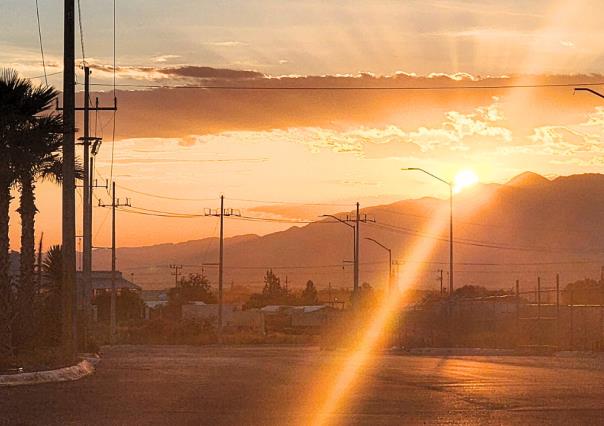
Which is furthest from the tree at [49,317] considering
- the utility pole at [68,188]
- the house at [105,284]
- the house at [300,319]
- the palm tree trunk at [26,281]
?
the house at [105,284]

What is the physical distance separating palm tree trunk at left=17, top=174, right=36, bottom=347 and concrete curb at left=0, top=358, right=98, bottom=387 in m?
9.20

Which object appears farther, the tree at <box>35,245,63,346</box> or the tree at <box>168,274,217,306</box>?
the tree at <box>168,274,217,306</box>

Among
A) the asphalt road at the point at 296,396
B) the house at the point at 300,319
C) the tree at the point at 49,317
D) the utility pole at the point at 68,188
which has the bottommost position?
the house at the point at 300,319

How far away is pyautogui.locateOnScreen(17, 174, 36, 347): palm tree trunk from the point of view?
132 ft

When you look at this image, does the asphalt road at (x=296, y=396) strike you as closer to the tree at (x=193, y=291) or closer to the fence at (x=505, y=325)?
the fence at (x=505, y=325)

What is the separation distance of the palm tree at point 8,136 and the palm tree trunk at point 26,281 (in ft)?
15.2

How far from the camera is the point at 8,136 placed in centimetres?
3538

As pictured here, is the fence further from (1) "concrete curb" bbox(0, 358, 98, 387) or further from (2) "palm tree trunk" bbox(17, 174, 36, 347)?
(1) "concrete curb" bbox(0, 358, 98, 387)

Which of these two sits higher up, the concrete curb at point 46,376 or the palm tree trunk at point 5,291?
the palm tree trunk at point 5,291

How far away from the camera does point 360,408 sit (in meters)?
21.6

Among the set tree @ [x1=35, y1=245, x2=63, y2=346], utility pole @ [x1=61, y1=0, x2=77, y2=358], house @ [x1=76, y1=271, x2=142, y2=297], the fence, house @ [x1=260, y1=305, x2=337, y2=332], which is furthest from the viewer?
house @ [x1=76, y1=271, x2=142, y2=297]

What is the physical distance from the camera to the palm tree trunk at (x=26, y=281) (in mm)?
40094

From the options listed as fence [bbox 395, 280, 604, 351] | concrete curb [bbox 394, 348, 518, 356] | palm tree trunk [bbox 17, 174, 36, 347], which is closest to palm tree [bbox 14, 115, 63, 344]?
palm tree trunk [bbox 17, 174, 36, 347]

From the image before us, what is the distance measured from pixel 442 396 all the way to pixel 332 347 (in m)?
37.3
